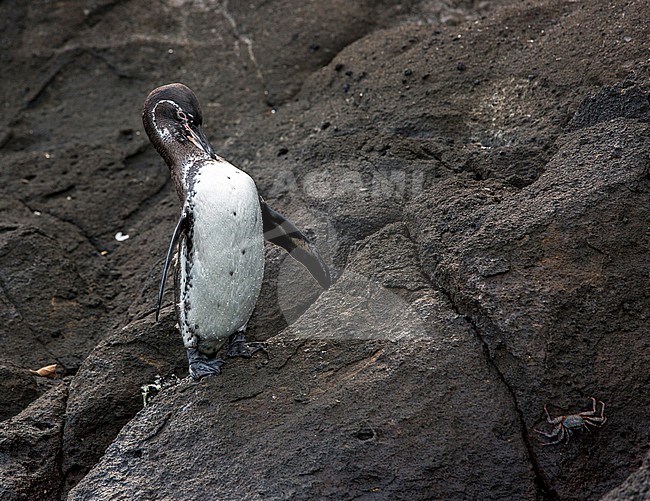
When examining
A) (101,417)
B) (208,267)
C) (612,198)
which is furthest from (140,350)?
(612,198)

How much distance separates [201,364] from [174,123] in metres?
1.44

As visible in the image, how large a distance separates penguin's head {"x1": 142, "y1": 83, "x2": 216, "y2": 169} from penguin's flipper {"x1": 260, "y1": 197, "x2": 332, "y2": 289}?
0.49 meters

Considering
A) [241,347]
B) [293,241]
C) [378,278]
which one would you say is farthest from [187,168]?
[378,278]

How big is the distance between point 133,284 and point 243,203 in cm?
192

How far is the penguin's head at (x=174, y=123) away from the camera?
5.34 m

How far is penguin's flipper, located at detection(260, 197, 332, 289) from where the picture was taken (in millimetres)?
5289

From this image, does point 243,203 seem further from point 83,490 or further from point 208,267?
point 83,490

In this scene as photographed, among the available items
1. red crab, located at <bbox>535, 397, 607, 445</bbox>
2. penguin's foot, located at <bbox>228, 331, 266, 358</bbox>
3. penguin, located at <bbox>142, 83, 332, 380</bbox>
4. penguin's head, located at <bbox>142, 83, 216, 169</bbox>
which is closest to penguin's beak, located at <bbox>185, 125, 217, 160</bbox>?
penguin's head, located at <bbox>142, 83, 216, 169</bbox>

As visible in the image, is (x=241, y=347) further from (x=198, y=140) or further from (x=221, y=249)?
(x=198, y=140)

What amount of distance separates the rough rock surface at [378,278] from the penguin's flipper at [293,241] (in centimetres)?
12

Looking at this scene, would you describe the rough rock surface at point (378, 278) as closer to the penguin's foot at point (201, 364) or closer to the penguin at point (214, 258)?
the penguin's foot at point (201, 364)

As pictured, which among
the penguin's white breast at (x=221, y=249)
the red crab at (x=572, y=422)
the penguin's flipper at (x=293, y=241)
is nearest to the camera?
the red crab at (x=572, y=422)

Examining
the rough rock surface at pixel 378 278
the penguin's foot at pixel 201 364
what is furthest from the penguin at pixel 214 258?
the rough rock surface at pixel 378 278

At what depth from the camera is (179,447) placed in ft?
14.9
